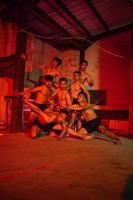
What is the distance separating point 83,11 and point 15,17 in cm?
252

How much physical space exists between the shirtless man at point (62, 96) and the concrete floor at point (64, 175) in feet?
8.37

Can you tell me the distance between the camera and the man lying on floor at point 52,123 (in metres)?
4.89

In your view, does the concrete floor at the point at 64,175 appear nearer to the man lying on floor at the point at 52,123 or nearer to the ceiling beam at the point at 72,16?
the man lying on floor at the point at 52,123

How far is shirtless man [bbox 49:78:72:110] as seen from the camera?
5688mm

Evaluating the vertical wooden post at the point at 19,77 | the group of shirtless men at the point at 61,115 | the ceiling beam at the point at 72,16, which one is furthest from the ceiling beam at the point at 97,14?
the group of shirtless men at the point at 61,115

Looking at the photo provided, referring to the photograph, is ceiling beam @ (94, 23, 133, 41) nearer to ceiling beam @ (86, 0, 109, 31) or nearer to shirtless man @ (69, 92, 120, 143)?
ceiling beam @ (86, 0, 109, 31)

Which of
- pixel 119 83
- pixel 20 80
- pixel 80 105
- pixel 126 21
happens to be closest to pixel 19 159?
pixel 80 105

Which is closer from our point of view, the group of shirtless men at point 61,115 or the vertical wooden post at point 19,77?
the group of shirtless men at point 61,115

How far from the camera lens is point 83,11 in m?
6.25

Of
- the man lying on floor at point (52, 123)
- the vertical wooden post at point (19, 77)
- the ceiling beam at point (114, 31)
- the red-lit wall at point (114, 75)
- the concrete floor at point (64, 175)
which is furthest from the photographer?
the red-lit wall at point (114, 75)

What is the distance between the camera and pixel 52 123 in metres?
5.26

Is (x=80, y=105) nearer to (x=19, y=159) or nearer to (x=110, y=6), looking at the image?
(x=19, y=159)

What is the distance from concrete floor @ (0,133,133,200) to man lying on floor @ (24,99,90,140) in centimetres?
162

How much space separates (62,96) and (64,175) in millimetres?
3728
